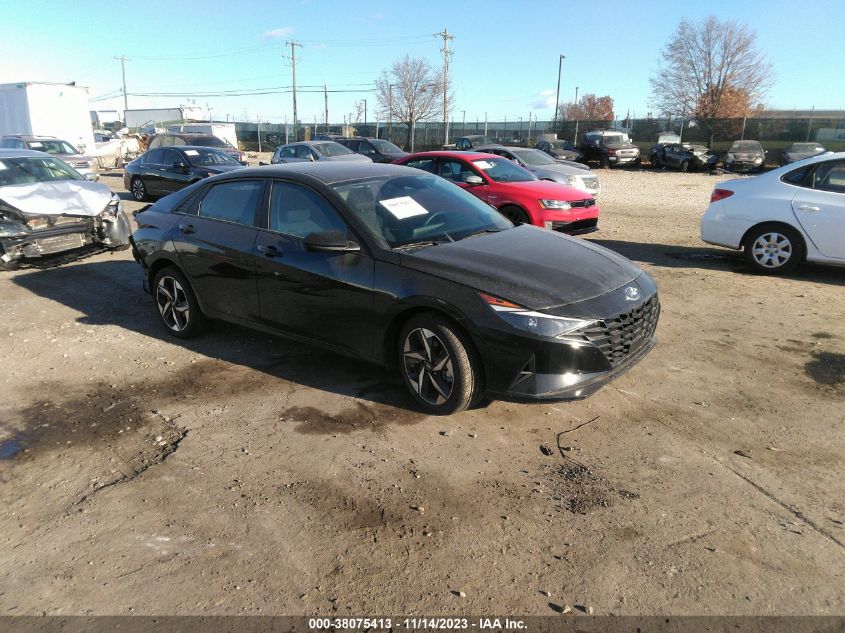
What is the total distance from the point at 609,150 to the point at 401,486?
104 feet

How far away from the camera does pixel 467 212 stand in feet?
16.7

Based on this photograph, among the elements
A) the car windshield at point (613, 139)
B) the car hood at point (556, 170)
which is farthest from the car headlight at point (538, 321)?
the car windshield at point (613, 139)

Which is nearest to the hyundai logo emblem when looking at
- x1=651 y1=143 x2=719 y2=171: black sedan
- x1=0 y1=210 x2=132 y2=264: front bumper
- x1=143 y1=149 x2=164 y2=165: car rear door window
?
x1=0 y1=210 x2=132 y2=264: front bumper

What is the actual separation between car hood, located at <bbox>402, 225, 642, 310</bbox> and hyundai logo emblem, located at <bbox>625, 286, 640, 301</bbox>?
0.06 m

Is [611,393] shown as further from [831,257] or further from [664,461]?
[831,257]

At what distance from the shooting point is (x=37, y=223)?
827 cm

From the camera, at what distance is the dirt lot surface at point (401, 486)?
270 centimetres

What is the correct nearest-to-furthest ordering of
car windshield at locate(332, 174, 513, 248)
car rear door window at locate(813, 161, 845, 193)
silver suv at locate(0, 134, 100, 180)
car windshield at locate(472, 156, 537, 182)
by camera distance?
car windshield at locate(332, 174, 513, 248) < car rear door window at locate(813, 161, 845, 193) < car windshield at locate(472, 156, 537, 182) < silver suv at locate(0, 134, 100, 180)

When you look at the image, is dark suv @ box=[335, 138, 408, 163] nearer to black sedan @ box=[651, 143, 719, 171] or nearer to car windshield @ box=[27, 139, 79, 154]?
car windshield @ box=[27, 139, 79, 154]

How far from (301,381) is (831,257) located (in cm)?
665

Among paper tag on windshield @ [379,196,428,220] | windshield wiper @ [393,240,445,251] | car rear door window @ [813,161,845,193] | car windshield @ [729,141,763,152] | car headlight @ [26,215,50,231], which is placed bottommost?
car headlight @ [26,215,50,231]

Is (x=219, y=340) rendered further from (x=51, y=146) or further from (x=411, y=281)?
(x=51, y=146)

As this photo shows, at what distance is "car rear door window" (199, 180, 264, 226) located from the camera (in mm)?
5125

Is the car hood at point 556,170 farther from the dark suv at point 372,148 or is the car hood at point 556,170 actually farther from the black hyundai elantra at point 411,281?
the black hyundai elantra at point 411,281
